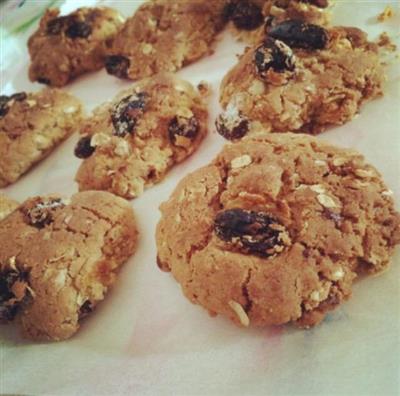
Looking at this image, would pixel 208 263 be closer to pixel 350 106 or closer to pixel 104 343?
pixel 104 343

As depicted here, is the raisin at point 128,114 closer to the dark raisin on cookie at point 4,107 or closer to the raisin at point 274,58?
the raisin at point 274,58

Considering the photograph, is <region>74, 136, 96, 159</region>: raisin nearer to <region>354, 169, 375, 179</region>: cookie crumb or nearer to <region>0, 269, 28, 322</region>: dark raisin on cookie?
<region>0, 269, 28, 322</region>: dark raisin on cookie

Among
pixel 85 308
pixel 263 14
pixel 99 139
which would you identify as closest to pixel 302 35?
pixel 263 14

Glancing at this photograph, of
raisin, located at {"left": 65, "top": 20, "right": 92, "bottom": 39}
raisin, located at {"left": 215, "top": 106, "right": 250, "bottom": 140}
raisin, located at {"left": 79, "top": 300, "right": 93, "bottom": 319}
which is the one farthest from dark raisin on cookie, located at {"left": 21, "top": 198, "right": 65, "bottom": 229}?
raisin, located at {"left": 65, "top": 20, "right": 92, "bottom": 39}

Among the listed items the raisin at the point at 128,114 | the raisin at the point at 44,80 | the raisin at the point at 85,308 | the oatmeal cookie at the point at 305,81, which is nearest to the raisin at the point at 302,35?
the oatmeal cookie at the point at 305,81

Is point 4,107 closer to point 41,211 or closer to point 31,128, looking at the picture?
point 31,128

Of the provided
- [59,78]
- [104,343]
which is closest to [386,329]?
[104,343]
